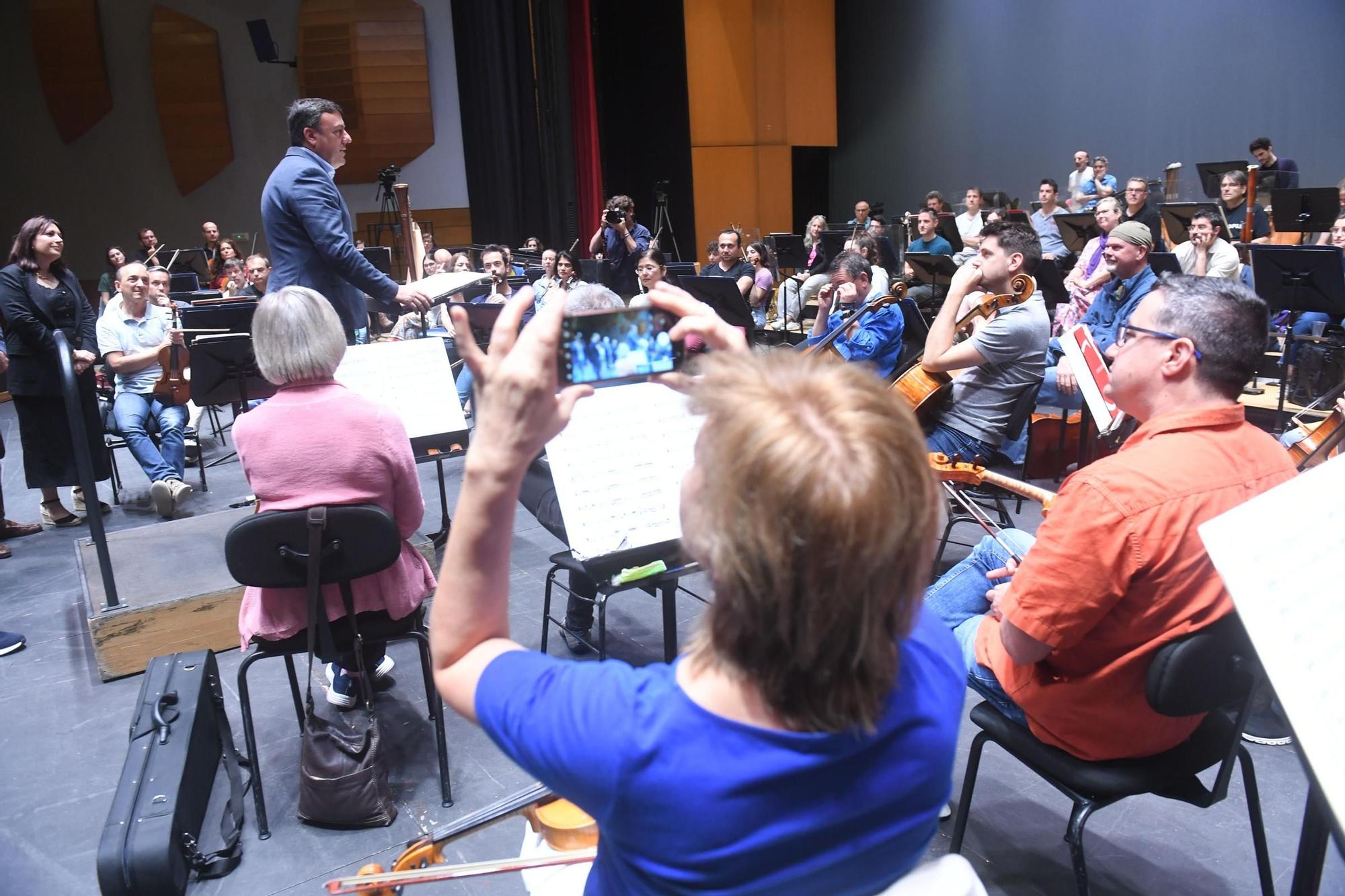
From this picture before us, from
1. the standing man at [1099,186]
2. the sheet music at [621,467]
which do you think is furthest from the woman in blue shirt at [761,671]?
the standing man at [1099,186]

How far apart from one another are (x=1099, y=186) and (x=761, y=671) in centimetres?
1142

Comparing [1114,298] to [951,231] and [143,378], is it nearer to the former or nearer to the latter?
[951,231]

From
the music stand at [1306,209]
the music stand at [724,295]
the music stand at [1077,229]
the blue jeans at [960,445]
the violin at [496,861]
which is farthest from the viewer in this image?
the music stand at [1077,229]

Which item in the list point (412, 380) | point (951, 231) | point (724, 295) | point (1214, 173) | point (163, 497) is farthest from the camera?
point (951, 231)

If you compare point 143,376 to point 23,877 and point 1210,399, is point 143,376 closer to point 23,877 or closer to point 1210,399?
point 23,877

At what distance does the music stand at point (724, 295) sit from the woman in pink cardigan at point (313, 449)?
3.89m

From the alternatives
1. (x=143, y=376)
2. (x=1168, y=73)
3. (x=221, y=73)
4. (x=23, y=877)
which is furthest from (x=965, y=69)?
(x=23, y=877)

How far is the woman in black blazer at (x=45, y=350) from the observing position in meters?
4.41

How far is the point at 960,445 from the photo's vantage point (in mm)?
3896

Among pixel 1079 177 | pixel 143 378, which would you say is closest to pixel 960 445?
pixel 143 378

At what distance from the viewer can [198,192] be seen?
12156 mm

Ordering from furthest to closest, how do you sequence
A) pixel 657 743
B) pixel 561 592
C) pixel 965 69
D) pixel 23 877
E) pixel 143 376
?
pixel 965 69 < pixel 143 376 < pixel 561 592 < pixel 23 877 < pixel 657 743

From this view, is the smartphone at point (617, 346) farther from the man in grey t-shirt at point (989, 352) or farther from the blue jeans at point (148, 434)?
the blue jeans at point (148, 434)

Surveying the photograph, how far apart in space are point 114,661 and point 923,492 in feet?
11.1
